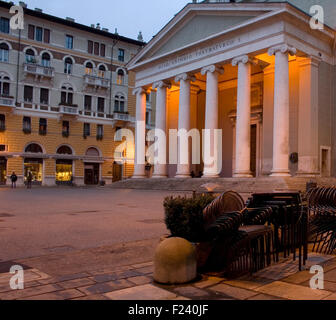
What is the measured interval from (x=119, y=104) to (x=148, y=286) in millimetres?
45629

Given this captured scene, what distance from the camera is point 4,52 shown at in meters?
40.0

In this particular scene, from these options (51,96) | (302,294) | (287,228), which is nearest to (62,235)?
(287,228)

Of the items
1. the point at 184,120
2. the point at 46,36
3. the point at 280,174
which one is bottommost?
the point at 280,174

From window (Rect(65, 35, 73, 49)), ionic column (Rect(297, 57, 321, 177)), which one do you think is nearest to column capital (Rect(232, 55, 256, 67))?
ionic column (Rect(297, 57, 321, 177))

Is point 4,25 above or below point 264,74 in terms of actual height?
above

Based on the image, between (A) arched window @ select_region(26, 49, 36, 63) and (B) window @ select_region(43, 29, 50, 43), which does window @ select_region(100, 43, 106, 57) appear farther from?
(A) arched window @ select_region(26, 49, 36, 63)

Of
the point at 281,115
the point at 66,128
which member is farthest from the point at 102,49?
the point at 281,115

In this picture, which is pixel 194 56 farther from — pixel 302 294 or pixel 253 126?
pixel 302 294

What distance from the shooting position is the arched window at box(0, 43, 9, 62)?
3984cm

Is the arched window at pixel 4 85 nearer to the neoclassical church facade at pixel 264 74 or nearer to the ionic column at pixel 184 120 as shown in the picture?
the neoclassical church facade at pixel 264 74

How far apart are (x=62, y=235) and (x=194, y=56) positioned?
23.6 metres

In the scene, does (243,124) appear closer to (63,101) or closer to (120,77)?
(63,101)

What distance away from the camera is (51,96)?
4300 centimetres

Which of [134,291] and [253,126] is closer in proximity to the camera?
[134,291]
